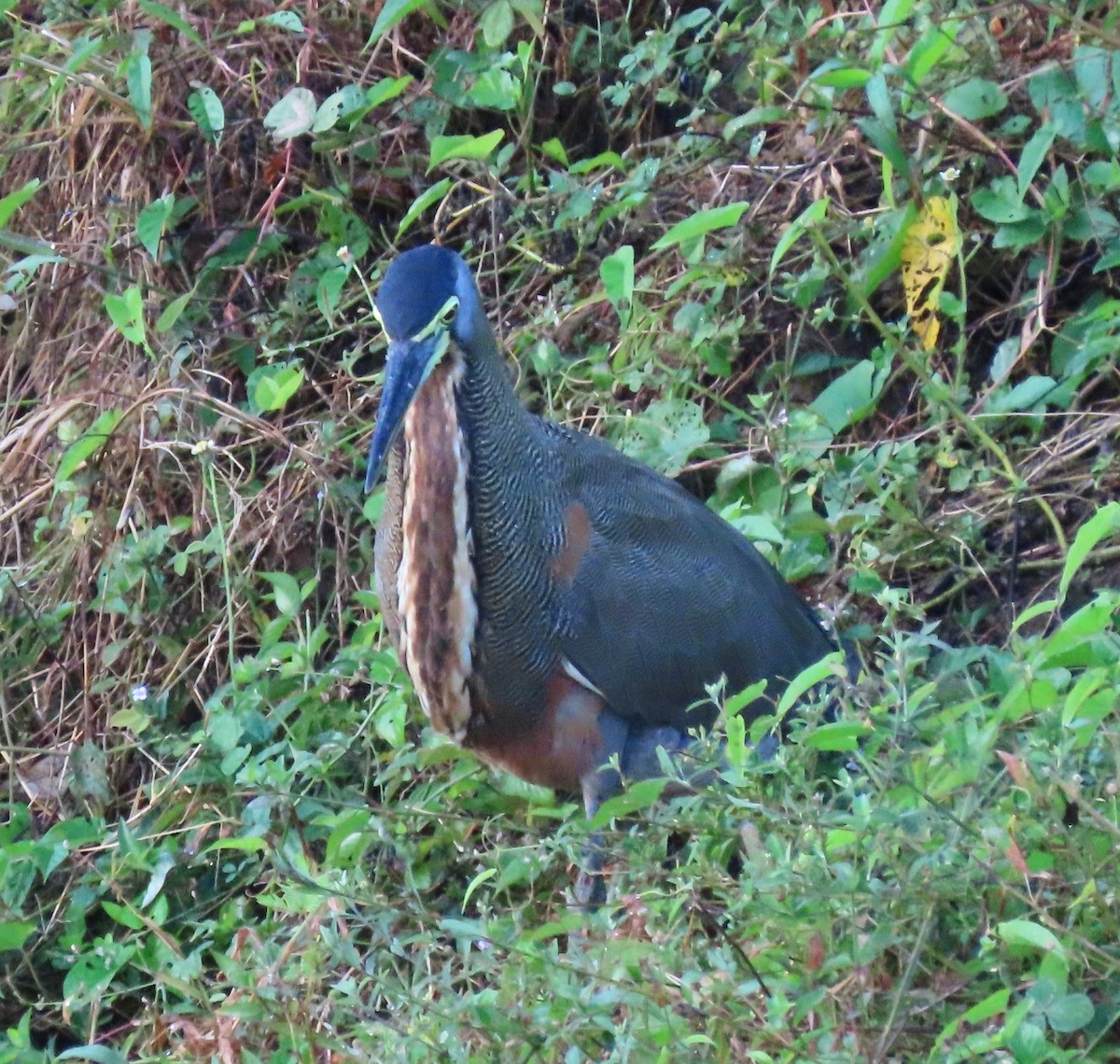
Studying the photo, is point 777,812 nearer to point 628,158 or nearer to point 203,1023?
point 203,1023

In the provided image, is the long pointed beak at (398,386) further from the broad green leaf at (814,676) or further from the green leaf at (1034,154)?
the green leaf at (1034,154)

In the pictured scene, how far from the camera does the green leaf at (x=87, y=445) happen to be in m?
4.45

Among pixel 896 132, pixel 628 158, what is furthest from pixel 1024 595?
pixel 628 158

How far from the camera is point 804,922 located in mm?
2199

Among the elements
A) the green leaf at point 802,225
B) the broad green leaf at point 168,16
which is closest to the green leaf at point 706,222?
the green leaf at point 802,225

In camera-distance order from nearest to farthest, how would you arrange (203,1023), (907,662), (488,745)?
(907,662) < (203,1023) < (488,745)

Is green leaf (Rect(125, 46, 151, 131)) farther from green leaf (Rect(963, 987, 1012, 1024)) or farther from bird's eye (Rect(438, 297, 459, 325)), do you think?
green leaf (Rect(963, 987, 1012, 1024))

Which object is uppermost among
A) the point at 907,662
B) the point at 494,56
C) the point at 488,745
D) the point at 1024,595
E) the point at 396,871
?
the point at 907,662

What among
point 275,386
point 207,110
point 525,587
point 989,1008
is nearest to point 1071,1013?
point 989,1008

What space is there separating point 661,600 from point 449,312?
766 millimetres

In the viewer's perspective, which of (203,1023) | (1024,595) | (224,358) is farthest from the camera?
(224,358)

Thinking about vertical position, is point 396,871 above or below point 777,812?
below

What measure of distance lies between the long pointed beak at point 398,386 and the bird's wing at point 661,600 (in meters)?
0.49

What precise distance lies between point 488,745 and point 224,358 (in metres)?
1.99
